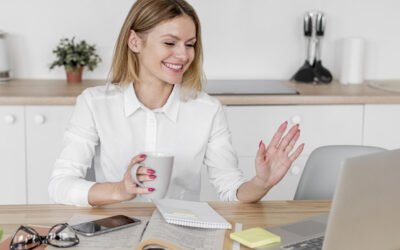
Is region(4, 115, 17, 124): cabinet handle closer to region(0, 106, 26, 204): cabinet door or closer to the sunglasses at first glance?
region(0, 106, 26, 204): cabinet door

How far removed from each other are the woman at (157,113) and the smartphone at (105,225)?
35 centimetres

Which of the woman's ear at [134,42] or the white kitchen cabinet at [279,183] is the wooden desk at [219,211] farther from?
the white kitchen cabinet at [279,183]

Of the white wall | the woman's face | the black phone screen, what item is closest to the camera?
the black phone screen

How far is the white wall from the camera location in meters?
3.04

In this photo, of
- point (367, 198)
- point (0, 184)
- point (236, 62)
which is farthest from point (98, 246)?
point (236, 62)

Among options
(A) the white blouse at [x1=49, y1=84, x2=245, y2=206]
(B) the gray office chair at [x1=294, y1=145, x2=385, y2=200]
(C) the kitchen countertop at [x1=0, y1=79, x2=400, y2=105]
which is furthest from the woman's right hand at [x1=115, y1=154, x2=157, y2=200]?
(C) the kitchen countertop at [x1=0, y1=79, x2=400, y2=105]

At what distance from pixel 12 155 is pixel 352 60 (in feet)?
5.26

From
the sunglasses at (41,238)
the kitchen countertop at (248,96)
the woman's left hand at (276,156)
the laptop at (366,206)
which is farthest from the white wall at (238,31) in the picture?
the laptop at (366,206)

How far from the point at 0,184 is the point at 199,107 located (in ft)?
3.61

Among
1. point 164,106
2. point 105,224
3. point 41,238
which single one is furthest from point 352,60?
point 41,238

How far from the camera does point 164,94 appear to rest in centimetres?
201

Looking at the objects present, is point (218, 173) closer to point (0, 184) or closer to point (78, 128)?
point (78, 128)

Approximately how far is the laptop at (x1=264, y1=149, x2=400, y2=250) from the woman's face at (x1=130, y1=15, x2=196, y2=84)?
2.75 ft

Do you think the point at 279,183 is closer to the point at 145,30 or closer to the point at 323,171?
the point at 323,171
